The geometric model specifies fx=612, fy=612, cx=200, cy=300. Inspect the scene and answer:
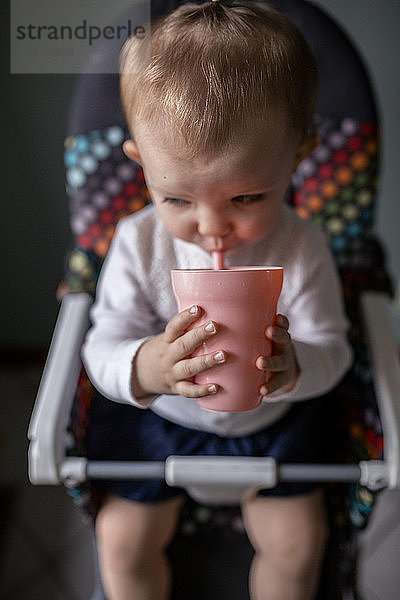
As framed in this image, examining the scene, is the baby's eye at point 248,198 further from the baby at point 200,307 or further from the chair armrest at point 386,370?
the chair armrest at point 386,370

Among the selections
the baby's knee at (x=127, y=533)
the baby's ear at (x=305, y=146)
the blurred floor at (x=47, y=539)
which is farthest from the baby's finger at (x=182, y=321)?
the blurred floor at (x=47, y=539)

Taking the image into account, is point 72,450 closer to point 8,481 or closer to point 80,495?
point 80,495

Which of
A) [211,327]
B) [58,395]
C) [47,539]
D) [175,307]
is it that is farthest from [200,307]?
[47,539]

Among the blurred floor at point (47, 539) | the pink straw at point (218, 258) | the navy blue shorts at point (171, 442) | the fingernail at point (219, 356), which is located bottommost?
the blurred floor at point (47, 539)

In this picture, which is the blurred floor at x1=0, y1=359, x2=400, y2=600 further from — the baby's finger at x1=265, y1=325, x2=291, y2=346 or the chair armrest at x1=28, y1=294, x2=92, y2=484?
the baby's finger at x1=265, y1=325, x2=291, y2=346

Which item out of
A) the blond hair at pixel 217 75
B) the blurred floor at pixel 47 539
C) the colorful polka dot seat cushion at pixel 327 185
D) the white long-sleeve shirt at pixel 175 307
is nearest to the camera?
the blond hair at pixel 217 75

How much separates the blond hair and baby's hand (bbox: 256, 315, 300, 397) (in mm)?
94

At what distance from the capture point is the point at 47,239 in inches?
34.3

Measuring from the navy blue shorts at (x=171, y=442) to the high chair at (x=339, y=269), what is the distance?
0.02 metres

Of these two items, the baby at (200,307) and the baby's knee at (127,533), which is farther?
the baby's knee at (127,533)

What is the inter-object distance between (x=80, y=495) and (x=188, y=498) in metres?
0.15

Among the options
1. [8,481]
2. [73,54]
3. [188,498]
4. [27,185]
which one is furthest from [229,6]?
[8,481]

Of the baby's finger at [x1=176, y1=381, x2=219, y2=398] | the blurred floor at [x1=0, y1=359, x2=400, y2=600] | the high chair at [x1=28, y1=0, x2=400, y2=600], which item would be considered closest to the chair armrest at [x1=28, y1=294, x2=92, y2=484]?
the high chair at [x1=28, y1=0, x2=400, y2=600]

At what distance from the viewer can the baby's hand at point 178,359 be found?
31cm
